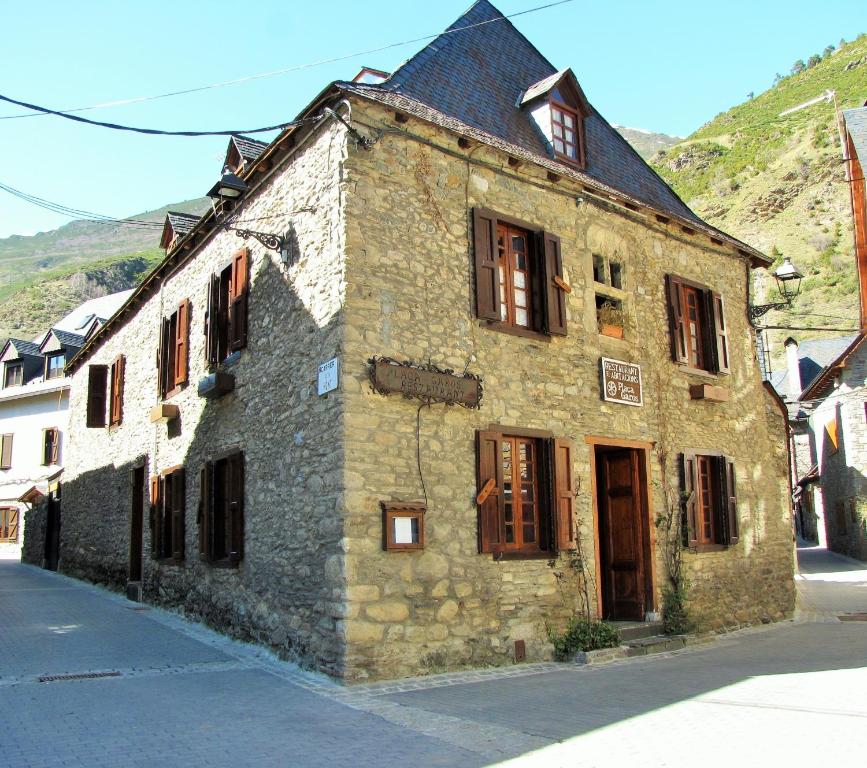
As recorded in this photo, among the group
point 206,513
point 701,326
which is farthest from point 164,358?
point 701,326

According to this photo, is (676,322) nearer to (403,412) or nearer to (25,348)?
(403,412)

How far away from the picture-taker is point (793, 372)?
34844 millimetres

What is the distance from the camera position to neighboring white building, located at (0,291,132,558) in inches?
1190

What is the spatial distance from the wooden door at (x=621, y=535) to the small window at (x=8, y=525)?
26.6 meters

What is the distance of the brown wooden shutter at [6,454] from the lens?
31591 mm

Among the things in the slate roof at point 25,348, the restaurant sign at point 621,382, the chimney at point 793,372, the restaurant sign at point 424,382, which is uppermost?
the slate roof at point 25,348

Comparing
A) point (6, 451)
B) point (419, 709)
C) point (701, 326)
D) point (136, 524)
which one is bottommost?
point (419, 709)

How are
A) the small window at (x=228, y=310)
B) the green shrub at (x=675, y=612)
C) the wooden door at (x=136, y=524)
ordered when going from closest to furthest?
1. the green shrub at (x=675, y=612)
2. the small window at (x=228, y=310)
3. the wooden door at (x=136, y=524)

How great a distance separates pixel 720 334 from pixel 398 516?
742cm

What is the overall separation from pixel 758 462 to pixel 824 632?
292cm

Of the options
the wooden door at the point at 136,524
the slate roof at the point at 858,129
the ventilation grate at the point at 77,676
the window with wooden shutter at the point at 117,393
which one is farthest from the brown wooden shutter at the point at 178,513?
the slate roof at the point at 858,129

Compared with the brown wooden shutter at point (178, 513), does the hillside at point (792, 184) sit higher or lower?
higher

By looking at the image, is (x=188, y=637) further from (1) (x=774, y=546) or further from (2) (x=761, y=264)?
(2) (x=761, y=264)

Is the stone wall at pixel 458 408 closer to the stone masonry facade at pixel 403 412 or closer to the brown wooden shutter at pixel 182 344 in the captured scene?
the stone masonry facade at pixel 403 412
